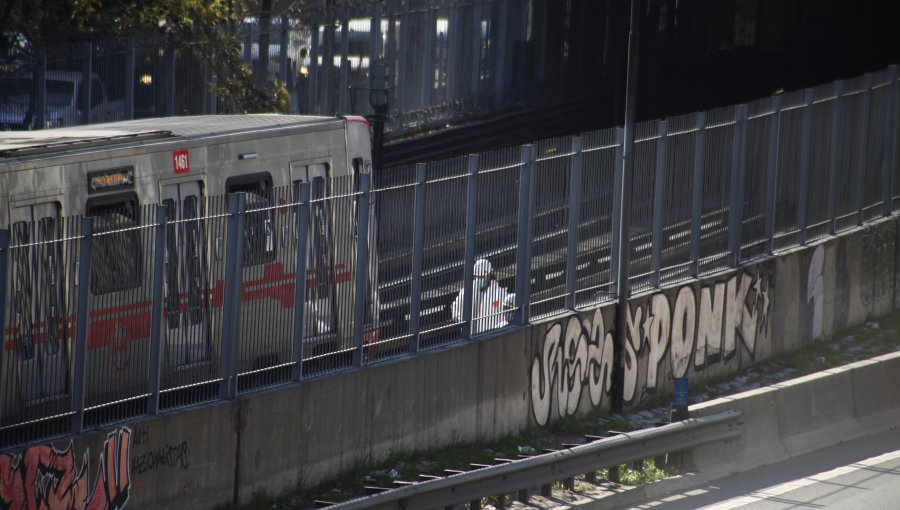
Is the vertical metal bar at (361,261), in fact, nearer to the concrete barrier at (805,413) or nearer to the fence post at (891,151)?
the concrete barrier at (805,413)

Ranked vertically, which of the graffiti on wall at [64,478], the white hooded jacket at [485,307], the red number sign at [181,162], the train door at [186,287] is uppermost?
the red number sign at [181,162]

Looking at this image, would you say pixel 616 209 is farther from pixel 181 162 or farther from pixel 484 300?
pixel 181 162

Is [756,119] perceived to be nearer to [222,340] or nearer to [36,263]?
[222,340]

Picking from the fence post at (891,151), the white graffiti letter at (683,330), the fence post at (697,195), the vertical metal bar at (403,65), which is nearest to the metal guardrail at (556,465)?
the white graffiti letter at (683,330)

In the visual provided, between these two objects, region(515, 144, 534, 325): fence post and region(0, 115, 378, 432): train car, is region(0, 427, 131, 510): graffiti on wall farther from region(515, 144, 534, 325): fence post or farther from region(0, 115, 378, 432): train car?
region(515, 144, 534, 325): fence post

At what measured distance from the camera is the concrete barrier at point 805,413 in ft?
43.1

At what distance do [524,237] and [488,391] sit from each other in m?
1.72

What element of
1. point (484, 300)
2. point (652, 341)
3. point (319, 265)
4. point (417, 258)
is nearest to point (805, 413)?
point (652, 341)

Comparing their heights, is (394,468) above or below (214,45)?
below

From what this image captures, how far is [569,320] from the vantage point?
1498 centimetres

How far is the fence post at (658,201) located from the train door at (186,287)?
679cm

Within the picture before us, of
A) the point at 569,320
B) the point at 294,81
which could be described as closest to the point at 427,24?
the point at 294,81

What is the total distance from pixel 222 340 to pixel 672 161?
720 cm

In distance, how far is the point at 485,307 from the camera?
1410 cm
